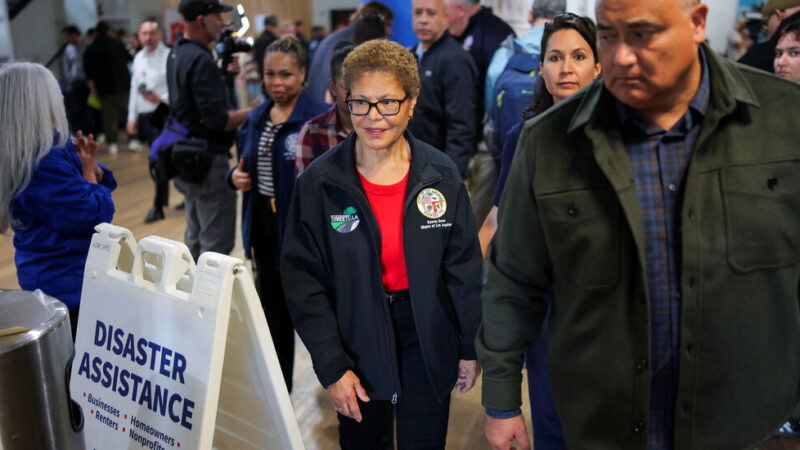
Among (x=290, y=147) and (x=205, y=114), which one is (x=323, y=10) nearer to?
(x=205, y=114)

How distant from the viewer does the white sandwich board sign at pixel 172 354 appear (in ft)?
6.42

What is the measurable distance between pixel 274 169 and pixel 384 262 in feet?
3.77

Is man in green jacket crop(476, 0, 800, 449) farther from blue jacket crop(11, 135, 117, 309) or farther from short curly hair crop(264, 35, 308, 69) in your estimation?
short curly hair crop(264, 35, 308, 69)

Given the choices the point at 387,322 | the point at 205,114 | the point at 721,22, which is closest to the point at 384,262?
the point at 387,322

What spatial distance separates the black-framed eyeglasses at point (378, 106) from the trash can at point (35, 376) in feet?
3.13

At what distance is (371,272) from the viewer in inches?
76.4

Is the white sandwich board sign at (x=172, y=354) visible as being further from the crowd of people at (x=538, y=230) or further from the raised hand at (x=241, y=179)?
the raised hand at (x=241, y=179)

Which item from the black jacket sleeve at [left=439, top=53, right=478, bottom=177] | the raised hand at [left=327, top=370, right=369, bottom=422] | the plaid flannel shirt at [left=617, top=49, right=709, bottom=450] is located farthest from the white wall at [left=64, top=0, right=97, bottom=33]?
the plaid flannel shirt at [left=617, top=49, right=709, bottom=450]

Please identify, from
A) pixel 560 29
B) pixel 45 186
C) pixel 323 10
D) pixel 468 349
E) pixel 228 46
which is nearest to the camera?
pixel 468 349

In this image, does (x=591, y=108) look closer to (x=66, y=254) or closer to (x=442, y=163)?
(x=442, y=163)

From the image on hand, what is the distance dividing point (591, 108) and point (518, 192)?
23cm

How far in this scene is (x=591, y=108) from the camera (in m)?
1.34

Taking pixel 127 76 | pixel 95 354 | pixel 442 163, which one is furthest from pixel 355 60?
pixel 127 76

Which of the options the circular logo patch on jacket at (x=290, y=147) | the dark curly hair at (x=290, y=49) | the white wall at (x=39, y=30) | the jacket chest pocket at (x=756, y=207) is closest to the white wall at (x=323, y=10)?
the white wall at (x=39, y=30)
